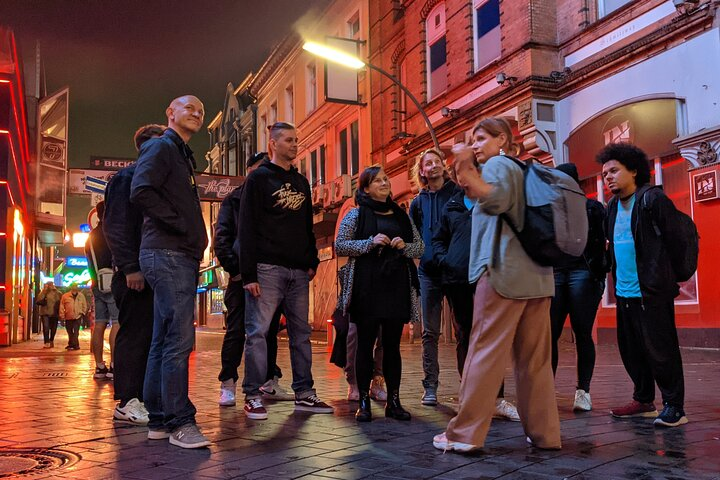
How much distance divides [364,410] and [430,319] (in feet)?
3.90

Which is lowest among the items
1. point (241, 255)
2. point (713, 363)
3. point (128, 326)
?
point (713, 363)

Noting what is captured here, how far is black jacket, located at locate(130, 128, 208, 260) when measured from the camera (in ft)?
14.7

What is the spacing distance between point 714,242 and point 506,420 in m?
9.12

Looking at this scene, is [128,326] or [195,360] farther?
[195,360]

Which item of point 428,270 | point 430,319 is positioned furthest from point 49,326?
point 428,270

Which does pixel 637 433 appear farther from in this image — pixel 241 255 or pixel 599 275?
pixel 241 255

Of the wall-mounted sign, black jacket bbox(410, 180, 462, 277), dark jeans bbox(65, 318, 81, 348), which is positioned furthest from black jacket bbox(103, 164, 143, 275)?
dark jeans bbox(65, 318, 81, 348)

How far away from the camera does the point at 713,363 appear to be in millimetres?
9805

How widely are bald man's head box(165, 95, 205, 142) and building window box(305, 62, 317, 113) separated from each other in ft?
88.5

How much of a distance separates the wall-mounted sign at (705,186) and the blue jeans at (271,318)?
30.7 ft

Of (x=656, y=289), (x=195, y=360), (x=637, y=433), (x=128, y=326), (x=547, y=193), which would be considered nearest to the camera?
(x=547, y=193)

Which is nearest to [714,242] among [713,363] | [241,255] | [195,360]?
[713,363]

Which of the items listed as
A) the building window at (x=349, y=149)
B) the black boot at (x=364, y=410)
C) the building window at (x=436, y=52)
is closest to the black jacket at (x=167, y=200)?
the black boot at (x=364, y=410)

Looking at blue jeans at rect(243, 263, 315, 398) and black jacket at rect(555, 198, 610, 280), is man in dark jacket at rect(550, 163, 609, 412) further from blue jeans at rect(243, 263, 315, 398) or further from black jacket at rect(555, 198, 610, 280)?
blue jeans at rect(243, 263, 315, 398)
